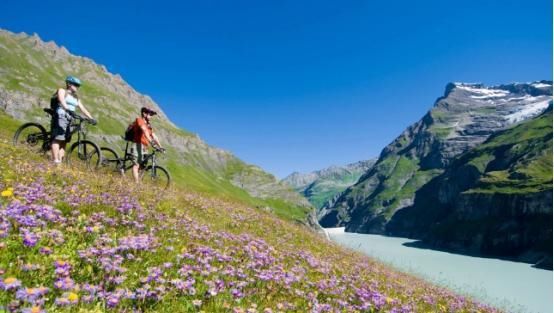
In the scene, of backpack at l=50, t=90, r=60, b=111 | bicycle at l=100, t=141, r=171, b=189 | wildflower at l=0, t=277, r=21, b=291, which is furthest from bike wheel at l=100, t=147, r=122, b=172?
wildflower at l=0, t=277, r=21, b=291

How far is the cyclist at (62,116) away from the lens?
13930mm

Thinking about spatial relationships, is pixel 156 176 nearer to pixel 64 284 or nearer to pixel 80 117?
pixel 80 117

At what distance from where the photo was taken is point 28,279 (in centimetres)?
429

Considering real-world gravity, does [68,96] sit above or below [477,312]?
above

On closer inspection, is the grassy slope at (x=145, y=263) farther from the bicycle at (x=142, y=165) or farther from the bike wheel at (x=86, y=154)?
the bicycle at (x=142, y=165)

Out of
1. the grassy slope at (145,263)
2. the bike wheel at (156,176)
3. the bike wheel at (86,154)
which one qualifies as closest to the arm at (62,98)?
the bike wheel at (86,154)

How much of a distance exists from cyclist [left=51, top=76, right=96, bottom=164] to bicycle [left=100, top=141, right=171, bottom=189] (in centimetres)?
211

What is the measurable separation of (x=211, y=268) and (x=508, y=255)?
645 ft

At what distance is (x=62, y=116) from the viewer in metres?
14.1

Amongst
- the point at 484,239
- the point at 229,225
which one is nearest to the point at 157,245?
the point at 229,225

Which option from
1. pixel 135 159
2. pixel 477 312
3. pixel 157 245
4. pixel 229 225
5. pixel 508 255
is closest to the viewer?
pixel 157 245

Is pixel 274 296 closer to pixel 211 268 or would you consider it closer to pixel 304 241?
pixel 211 268

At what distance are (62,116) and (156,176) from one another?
15.9 ft

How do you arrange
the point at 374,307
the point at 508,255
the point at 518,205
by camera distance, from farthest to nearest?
the point at 518,205
the point at 508,255
the point at 374,307
